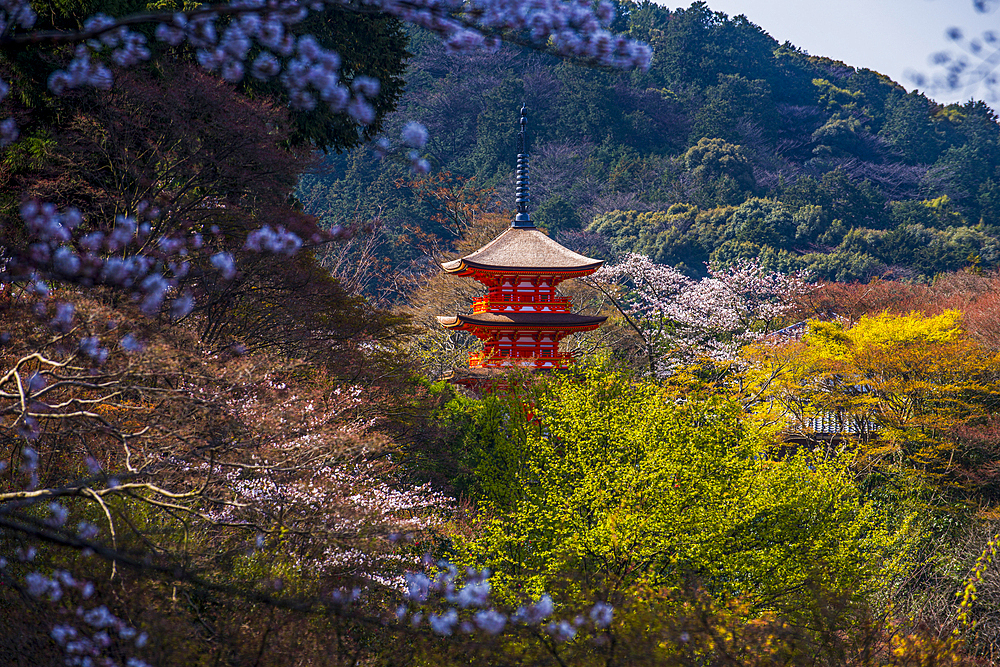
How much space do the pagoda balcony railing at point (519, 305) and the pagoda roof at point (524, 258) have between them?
3.03 ft

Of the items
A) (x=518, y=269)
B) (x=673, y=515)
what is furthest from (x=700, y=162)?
(x=673, y=515)

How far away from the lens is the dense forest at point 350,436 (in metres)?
5.46

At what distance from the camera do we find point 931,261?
35000 mm

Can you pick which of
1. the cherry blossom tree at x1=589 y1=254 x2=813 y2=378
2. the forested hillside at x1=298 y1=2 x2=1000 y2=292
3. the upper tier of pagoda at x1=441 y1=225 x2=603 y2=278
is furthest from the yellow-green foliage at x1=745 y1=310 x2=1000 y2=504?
the forested hillside at x1=298 y1=2 x2=1000 y2=292

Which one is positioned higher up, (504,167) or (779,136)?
(779,136)

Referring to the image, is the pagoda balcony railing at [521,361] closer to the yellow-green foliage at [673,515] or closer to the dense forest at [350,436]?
the dense forest at [350,436]

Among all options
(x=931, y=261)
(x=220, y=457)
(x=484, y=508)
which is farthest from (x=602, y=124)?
(x=220, y=457)

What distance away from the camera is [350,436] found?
7723 mm

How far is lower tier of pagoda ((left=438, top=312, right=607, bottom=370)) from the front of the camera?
17.8 m

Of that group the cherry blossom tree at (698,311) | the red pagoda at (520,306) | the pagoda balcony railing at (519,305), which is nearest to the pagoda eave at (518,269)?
the red pagoda at (520,306)

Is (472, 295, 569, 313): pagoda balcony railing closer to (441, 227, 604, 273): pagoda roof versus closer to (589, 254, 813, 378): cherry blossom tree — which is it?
(441, 227, 604, 273): pagoda roof

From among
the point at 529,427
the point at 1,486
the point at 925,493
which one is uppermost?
the point at 1,486

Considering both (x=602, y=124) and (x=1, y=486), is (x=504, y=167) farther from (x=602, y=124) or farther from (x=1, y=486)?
(x=1, y=486)

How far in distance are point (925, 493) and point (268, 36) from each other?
14904 mm
